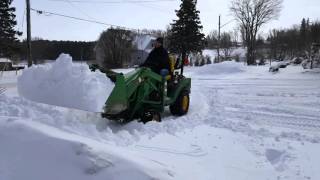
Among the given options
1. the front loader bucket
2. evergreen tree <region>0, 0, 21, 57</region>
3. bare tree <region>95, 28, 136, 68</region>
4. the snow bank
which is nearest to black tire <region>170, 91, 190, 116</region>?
the front loader bucket

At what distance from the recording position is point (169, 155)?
7.04 metres

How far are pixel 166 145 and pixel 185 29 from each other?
146 feet

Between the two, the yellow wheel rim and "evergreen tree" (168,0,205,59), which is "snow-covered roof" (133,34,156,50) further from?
the yellow wheel rim

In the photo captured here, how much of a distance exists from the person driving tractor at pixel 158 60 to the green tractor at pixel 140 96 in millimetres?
213

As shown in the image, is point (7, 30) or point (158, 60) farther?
point (7, 30)

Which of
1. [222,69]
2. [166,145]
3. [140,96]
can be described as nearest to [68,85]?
[140,96]

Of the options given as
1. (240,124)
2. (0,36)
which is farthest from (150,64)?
(0,36)

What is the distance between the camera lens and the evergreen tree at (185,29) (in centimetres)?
5092

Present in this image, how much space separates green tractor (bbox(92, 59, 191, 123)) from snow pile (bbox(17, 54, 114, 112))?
648 mm

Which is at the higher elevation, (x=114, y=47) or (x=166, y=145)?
(x=114, y=47)

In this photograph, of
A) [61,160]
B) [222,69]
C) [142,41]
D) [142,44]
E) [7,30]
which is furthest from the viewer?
[142,41]

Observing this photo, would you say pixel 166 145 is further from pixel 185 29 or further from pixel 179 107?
pixel 185 29

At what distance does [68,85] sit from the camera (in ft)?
37.2

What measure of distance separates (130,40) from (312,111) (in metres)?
57.0
